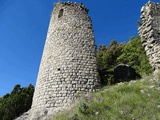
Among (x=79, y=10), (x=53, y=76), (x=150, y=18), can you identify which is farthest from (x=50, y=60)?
(x=150, y=18)

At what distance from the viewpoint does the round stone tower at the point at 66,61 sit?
8.70m

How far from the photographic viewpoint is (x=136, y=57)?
1534 centimetres

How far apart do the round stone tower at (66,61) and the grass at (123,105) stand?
1295mm

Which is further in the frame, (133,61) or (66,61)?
(133,61)

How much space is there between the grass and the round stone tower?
1.29 meters

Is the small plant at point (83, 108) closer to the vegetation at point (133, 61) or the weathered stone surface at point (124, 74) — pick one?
the vegetation at point (133, 61)

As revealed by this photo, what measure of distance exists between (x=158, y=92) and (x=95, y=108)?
253cm

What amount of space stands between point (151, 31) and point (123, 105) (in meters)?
6.21

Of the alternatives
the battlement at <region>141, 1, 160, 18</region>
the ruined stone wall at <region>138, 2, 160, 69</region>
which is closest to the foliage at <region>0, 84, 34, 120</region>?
the ruined stone wall at <region>138, 2, 160, 69</region>

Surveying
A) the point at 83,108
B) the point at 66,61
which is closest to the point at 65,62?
the point at 66,61

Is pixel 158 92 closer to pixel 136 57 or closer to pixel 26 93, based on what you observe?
pixel 136 57

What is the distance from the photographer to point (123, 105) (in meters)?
6.31

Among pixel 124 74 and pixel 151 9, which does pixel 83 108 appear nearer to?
pixel 124 74

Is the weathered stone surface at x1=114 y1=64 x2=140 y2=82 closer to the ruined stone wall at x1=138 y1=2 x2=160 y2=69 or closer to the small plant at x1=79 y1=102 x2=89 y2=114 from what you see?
the ruined stone wall at x1=138 y1=2 x2=160 y2=69
